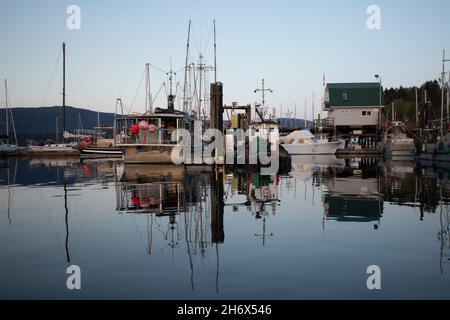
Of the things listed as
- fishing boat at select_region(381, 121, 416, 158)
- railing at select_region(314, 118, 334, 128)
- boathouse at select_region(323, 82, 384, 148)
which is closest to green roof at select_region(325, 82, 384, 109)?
boathouse at select_region(323, 82, 384, 148)

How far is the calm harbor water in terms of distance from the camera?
25.7ft

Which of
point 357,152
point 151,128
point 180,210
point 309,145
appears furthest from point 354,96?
point 180,210

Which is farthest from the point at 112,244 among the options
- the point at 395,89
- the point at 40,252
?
the point at 395,89

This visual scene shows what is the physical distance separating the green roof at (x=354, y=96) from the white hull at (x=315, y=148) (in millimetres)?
7227

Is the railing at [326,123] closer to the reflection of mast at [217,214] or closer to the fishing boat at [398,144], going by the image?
the fishing boat at [398,144]

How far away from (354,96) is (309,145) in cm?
1125

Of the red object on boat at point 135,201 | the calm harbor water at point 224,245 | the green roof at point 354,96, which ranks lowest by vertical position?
the calm harbor water at point 224,245

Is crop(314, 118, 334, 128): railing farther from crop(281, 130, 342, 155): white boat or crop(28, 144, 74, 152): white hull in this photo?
crop(28, 144, 74, 152): white hull

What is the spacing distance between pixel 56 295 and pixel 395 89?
148 metres

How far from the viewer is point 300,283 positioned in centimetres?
801

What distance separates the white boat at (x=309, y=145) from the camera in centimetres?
7462

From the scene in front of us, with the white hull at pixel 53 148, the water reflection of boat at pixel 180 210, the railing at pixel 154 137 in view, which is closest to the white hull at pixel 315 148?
the white hull at pixel 53 148

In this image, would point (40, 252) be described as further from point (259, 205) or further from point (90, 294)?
point (259, 205)
